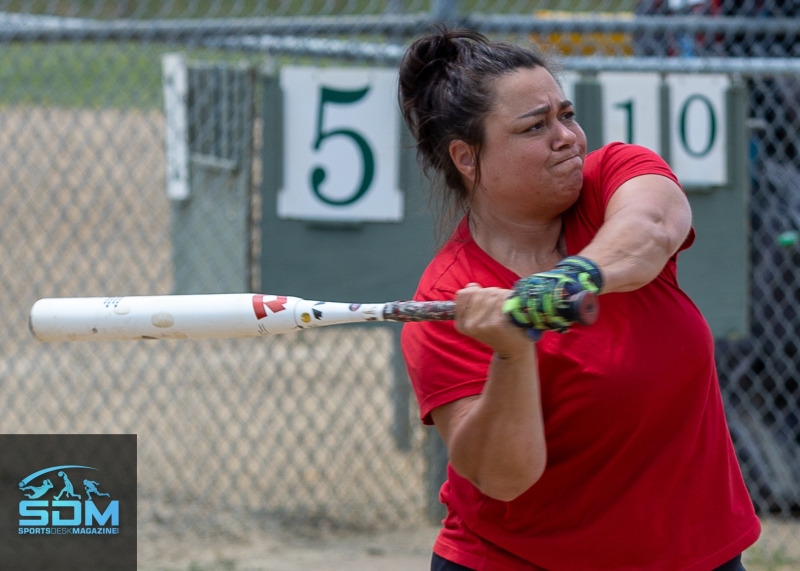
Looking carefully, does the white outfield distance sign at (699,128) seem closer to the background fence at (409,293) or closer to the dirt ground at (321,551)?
the background fence at (409,293)

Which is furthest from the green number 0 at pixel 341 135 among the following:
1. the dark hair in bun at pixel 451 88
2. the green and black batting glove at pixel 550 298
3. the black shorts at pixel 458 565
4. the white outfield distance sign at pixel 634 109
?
the green and black batting glove at pixel 550 298

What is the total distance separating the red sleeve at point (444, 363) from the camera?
1.73 metres

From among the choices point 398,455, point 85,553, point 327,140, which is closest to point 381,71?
point 327,140

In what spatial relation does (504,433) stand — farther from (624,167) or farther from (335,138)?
(335,138)

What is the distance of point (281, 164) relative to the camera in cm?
352

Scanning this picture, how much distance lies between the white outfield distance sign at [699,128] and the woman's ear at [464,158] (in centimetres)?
194

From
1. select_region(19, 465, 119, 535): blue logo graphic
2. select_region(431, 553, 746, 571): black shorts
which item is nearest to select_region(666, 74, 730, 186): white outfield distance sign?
select_region(431, 553, 746, 571): black shorts

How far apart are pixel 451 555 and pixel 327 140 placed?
1.97 metres

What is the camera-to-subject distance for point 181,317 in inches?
73.5

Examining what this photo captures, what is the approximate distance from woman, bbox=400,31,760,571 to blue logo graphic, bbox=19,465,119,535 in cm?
191

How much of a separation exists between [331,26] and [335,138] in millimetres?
526

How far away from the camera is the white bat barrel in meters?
1.87

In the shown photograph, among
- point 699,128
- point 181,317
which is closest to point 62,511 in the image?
point 181,317

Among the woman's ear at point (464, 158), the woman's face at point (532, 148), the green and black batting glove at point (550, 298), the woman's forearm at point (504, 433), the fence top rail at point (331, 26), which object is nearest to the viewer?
the green and black batting glove at point (550, 298)
